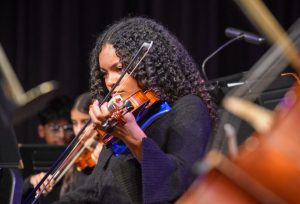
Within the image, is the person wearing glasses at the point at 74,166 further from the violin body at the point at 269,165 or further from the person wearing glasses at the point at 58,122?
the violin body at the point at 269,165

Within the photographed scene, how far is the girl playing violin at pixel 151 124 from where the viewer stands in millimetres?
1261

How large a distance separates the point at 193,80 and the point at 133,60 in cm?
19

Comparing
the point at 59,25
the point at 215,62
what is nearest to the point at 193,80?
the point at 215,62

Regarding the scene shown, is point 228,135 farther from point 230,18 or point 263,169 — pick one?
point 230,18

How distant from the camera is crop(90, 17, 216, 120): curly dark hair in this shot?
1467mm

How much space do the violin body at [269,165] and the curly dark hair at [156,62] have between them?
0.71 metres

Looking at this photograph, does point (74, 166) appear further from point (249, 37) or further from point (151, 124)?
point (151, 124)

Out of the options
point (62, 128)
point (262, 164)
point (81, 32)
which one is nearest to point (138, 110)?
point (262, 164)

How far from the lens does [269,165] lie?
726mm

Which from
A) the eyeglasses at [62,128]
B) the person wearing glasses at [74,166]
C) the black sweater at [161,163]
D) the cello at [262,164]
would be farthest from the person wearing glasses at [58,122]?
the cello at [262,164]

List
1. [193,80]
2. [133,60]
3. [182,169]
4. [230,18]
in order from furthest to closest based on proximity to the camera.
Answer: [230,18], [193,80], [133,60], [182,169]

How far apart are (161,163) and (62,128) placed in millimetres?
1608

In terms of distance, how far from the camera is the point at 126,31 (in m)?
1.53

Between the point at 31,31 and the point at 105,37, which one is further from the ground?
the point at 105,37
